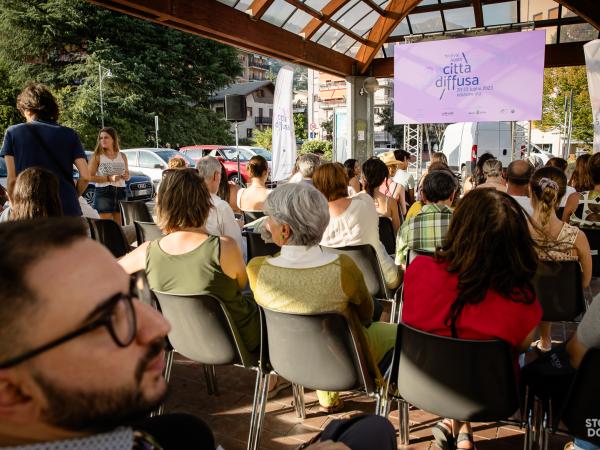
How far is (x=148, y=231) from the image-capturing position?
165 inches

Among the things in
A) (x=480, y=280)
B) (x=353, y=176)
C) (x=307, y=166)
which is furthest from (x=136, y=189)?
(x=480, y=280)

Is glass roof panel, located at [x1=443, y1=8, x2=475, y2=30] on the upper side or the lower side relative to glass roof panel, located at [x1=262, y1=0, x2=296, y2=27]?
upper

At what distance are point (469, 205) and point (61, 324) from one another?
5.54ft

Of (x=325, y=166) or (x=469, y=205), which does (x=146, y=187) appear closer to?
(x=325, y=166)

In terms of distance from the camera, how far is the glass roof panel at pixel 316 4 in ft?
28.3

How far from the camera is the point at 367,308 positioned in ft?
7.27

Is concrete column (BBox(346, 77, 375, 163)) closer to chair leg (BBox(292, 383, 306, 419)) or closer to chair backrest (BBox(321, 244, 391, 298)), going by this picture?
chair backrest (BBox(321, 244, 391, 298))

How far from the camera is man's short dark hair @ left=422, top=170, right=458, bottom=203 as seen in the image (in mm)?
3496

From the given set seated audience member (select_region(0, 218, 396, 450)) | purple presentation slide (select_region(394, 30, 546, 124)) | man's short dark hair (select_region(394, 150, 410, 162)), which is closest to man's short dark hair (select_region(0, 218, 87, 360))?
seated audience member (select_region(0, 218, 396, 450))

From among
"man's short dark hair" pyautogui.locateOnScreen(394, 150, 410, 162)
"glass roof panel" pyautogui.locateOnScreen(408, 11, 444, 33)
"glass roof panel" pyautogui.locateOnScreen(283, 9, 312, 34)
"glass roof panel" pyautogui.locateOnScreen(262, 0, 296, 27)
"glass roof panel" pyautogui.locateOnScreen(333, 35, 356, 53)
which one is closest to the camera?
"man's short dark hair" pyautogui.locateOnScreen(394, 150, 410, 162)

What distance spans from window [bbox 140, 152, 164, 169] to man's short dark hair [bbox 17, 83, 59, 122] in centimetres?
1173

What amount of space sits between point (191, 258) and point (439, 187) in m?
1.94

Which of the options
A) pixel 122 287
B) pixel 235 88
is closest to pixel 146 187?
pixel 122 287

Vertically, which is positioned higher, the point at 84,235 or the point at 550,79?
the point at 550,79
